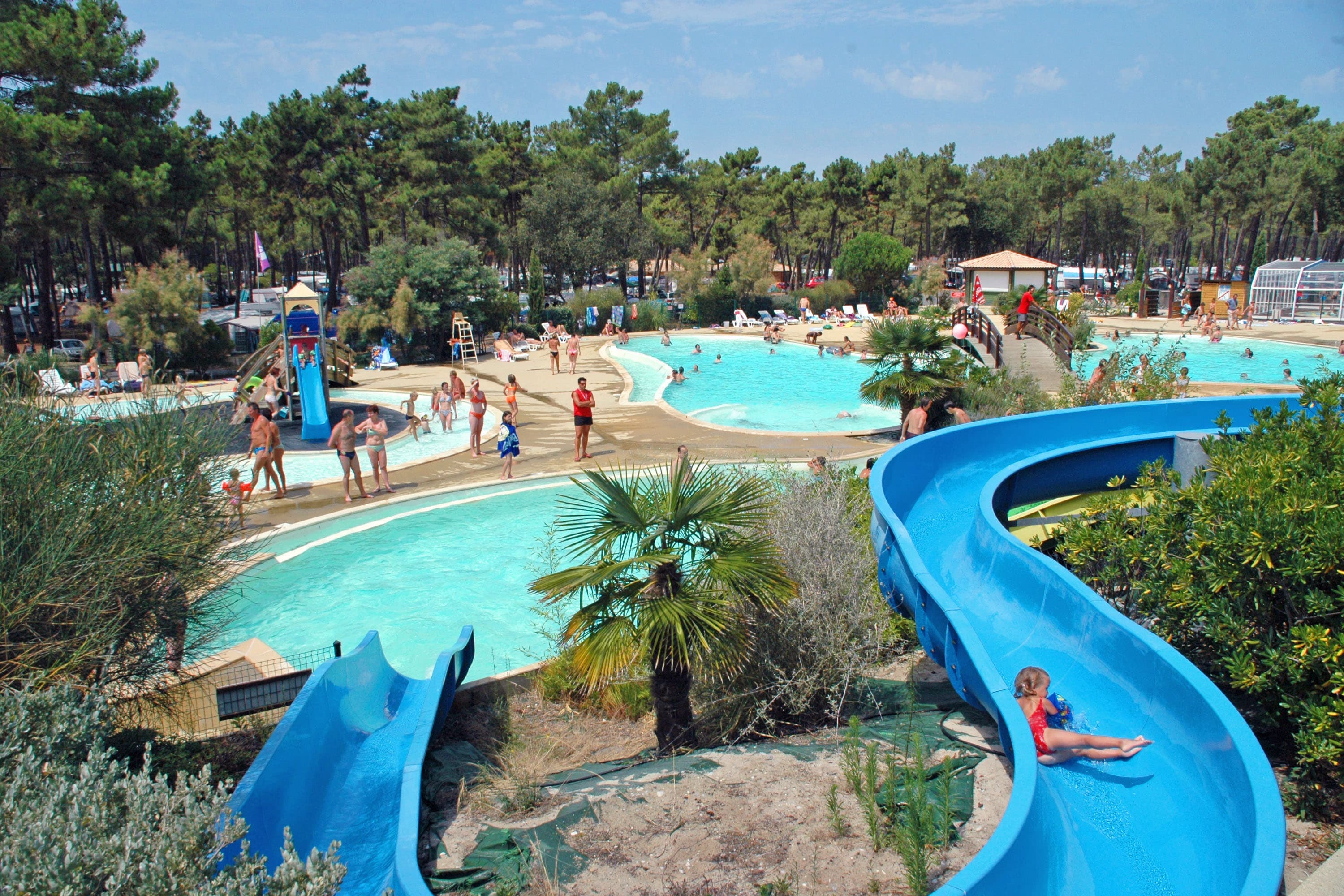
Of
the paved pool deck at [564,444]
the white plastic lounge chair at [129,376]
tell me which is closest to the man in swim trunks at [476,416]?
the paved pool deck at [564,444]

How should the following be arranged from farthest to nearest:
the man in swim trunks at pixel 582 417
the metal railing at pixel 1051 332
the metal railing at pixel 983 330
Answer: the metal railing at pixel 1051 332
the metal railing at pixel 983 330
the man in swim trunks at pixel 582 417

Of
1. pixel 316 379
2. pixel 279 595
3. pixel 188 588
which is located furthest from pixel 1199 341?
pixel 188 588

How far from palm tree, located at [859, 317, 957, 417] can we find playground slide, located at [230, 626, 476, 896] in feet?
35.8

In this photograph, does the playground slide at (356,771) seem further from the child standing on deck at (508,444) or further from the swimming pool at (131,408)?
the child standing on deck at (508,444)

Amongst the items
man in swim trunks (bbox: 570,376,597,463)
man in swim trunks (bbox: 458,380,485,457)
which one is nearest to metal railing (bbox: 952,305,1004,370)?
man in swim trunks (bbox: 570,376,597,463)

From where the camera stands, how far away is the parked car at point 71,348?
2989 cm

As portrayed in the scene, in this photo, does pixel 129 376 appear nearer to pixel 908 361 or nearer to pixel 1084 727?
pixel 908 361

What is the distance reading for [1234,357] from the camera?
32.8 m

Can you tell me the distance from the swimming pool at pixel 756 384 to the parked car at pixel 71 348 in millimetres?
17630

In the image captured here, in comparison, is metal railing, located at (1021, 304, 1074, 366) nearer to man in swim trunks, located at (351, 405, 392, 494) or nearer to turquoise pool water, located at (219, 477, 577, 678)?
turquoise pool water, located at (219, 477, 577, 678)

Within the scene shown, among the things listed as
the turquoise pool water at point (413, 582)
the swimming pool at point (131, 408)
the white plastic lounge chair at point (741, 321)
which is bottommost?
the turquoise pool water at point (413, 582)

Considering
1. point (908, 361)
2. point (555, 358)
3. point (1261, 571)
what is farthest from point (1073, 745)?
point (555, 358)

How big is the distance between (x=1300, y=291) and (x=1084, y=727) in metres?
46.2

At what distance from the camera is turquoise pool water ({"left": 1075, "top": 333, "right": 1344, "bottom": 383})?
27938mm
